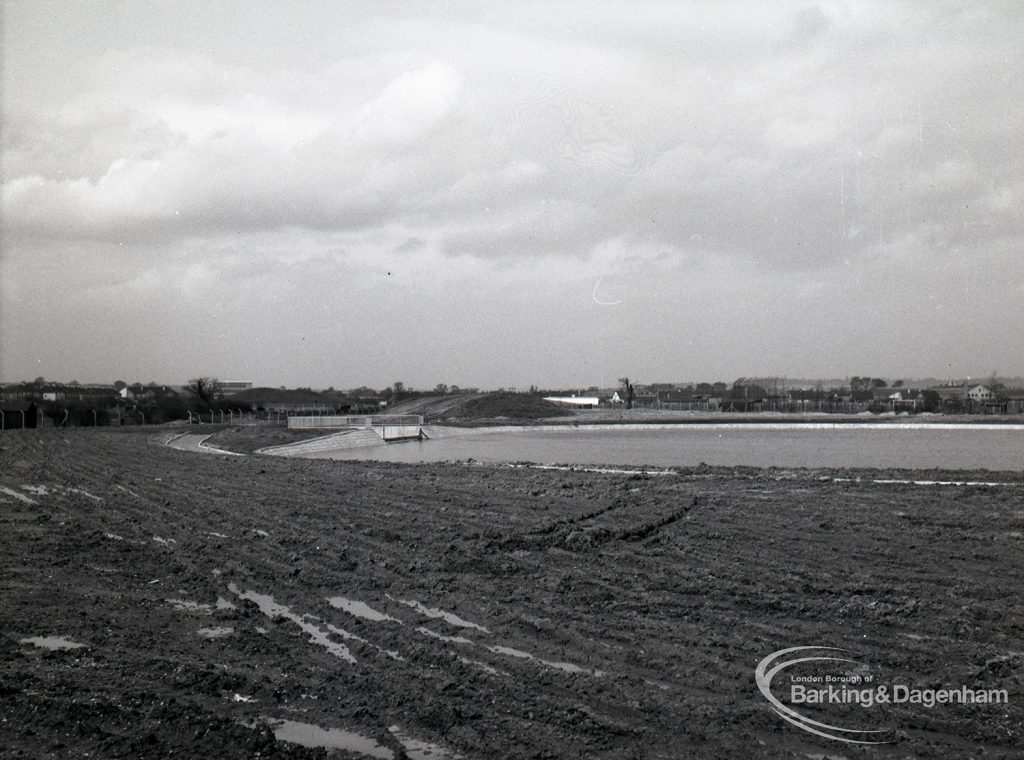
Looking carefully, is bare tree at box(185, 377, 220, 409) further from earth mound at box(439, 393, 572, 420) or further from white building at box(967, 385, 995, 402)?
white building at box(967, 385, 995, 402)

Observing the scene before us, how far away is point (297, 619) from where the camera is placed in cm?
788

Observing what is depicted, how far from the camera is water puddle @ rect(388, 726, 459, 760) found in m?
4.84

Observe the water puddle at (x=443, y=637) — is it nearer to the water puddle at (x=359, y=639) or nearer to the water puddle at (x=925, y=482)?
the water puddle at (x=359, y=639)

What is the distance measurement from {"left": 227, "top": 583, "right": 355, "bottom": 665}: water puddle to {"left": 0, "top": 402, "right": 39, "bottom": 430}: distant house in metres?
48.6

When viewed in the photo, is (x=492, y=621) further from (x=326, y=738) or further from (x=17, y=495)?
(x=17, y=495)

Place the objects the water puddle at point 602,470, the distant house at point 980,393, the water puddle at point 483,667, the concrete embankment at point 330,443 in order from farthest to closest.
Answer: the distant house at point 980,393
the concrete embankment at point 330,443
the water puddle at point 602,470
the water puddle at point 483,667

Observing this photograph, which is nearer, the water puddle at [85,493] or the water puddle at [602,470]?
the water puddle at [85,493]

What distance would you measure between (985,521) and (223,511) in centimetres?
1315

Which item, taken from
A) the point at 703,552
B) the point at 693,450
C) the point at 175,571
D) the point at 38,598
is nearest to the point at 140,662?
the point at 38,598

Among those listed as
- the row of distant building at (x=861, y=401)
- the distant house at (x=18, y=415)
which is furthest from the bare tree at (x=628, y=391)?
the distant house at (x=18, y=415)

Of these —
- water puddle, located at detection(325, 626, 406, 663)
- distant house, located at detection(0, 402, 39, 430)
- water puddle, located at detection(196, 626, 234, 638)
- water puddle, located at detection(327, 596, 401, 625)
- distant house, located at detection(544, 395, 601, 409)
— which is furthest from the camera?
distant house, located at detection(544, 395, 601, 409)

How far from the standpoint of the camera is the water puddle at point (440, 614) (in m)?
7.55

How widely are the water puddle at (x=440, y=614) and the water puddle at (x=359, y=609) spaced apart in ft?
1.15

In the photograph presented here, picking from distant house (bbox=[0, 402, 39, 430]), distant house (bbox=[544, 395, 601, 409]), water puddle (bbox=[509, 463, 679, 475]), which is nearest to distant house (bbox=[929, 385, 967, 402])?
distant house (bbox=[544, 395, 601, 409])
